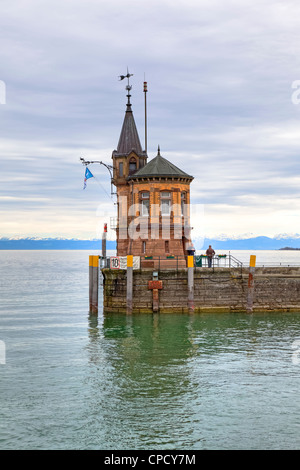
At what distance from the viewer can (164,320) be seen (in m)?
37.2

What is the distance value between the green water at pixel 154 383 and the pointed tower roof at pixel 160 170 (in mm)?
12265

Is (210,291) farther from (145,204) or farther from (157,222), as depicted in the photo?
(145,204)

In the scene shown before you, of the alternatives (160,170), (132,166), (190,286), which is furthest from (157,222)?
(132,166)

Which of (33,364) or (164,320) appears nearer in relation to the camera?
(33,364)

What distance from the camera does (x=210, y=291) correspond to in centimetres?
3941

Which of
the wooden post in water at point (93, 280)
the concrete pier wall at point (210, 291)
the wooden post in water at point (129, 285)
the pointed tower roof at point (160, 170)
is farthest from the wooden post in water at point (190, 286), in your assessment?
the pointed tower roof at point (160, 170)

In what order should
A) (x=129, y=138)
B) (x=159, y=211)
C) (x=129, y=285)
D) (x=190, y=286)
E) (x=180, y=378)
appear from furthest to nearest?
(x=129, y=138), (x=159, y=211), (x=190, y=286), (x=129, y=285), (x=180, y=378)

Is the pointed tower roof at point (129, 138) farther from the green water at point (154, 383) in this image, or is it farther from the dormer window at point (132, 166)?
the green water at point (154, 383)

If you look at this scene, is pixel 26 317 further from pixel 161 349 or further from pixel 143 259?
pixel 161 349

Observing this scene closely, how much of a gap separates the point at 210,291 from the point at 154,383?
1717 centimetres
